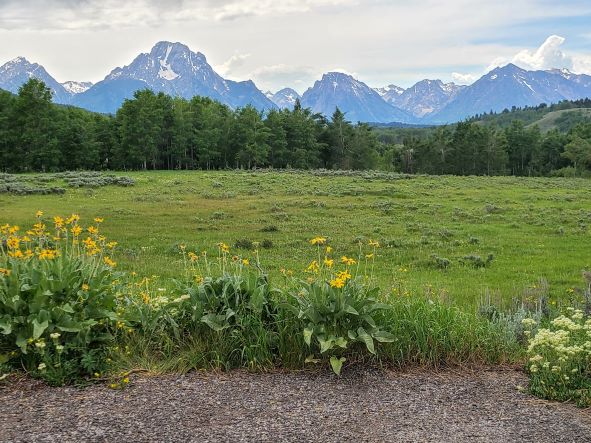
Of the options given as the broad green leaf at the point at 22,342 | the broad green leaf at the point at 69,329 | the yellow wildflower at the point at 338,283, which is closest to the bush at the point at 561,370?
the yellow wildflower at the point at 338,283

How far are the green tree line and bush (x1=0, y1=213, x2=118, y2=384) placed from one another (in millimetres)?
65759

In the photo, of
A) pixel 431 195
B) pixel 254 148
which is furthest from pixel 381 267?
pixel 254 148

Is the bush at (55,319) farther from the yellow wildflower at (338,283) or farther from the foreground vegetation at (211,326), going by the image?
the yellow wildflower at (338,283)

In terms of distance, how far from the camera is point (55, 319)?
17.7ft

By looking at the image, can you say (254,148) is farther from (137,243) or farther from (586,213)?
(137,243)

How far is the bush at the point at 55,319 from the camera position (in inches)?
205

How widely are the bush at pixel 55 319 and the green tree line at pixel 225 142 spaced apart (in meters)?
65.8

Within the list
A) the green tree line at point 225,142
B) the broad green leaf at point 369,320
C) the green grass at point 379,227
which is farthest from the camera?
the green tree line at point 225,142

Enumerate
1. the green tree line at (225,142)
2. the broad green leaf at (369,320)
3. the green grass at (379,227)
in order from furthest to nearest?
the green tree line at (225,142), the green grass at (379,227), the broad green leaf at (369,320)

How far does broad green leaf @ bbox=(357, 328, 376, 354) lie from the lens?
5.32 m

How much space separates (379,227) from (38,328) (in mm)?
19832

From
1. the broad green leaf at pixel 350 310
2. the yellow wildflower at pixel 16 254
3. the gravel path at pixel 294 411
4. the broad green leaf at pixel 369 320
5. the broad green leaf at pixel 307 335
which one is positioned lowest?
the gravel path at pixel 294 411

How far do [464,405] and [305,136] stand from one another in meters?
82.9

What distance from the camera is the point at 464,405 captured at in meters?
4.84
